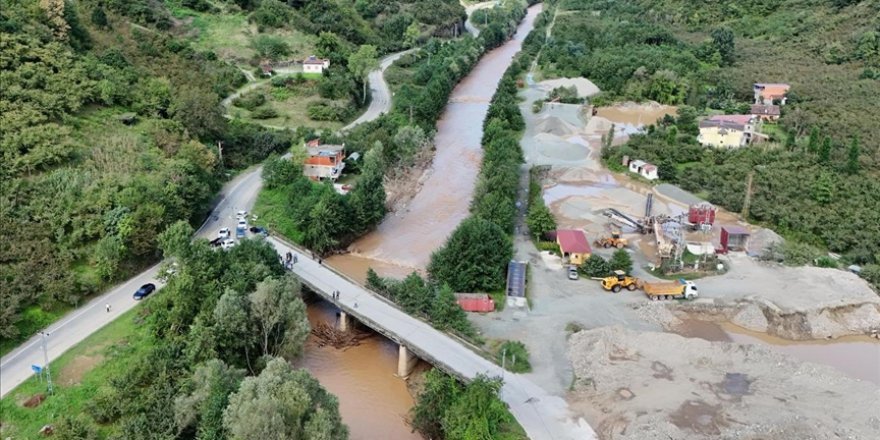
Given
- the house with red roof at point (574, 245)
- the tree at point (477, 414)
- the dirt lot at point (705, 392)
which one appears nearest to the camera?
the tree at point (477, 414)

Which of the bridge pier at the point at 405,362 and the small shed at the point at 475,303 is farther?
the small shed at the point at 475,303

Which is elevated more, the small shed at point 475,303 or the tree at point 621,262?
the tree at point 621,262

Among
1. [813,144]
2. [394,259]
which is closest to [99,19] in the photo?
[394,259]

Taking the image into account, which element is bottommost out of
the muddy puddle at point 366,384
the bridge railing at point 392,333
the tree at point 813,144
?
the muddy puddle at point 366,384

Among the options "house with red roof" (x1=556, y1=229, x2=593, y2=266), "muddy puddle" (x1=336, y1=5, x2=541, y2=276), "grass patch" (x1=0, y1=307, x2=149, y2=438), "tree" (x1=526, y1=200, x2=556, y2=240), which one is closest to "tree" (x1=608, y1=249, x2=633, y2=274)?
"house with red roof" (x1=556, y1=229, x2=593, y2=266)

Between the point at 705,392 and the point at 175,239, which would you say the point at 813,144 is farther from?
the point at 175,239

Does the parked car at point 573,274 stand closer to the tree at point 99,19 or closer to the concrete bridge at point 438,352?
the concrete bridge at point 438,352

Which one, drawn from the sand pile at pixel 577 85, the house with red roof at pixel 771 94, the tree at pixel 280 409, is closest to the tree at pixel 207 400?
the tree at pixel 280 409

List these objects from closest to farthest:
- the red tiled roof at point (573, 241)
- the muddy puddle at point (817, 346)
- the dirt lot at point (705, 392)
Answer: the dirt lot at point (705, 392) → the muddy puddle at point (817, 346) → the red tiled roof at point (573, 241)
